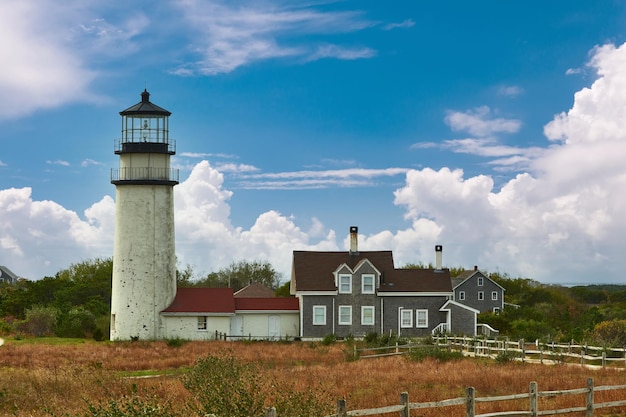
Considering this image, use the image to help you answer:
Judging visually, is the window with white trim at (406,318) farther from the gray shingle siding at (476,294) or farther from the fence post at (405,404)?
the fence post at (405,404)

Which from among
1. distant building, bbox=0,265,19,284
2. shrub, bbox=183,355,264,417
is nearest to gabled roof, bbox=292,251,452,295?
shrub, bbox=183,355,264,417

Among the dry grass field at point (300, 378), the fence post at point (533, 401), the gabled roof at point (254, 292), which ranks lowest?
the dry grass field at point (300, 378)

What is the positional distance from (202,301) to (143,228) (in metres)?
5.98

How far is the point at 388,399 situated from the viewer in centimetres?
1994

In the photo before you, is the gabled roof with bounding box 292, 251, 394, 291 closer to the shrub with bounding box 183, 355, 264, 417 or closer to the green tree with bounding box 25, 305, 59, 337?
the green tree with bounding box 25, 305, 59, 337

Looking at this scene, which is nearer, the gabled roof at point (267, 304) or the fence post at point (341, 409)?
the fence post at point (341, 409)

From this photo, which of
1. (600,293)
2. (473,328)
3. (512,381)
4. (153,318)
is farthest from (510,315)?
(600,293)

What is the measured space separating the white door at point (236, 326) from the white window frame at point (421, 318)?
36.8 feet

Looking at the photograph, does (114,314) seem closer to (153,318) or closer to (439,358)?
(153,318)

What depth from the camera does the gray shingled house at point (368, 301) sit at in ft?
168

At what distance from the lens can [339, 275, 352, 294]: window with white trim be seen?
170 ft

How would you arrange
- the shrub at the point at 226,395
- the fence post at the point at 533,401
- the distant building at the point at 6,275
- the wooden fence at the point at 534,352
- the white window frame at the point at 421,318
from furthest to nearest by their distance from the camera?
the distant building at the point at 6,275, the white window frame at the point at 421,318, the wooden fence at the point at 534,352, the fence post at the point at 533,401, the shrub at the point at 226,395

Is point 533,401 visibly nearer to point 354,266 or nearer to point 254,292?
point 354,266

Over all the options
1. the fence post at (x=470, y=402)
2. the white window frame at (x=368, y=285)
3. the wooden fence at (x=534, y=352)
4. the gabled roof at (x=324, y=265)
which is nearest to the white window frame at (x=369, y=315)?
the white window frame at (x=368, y=285)
